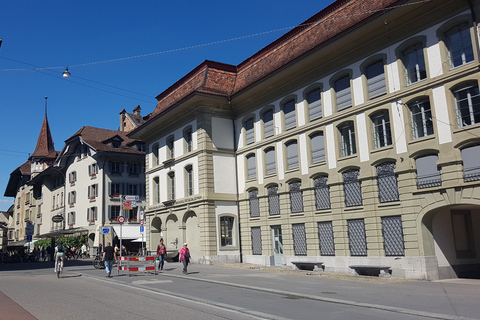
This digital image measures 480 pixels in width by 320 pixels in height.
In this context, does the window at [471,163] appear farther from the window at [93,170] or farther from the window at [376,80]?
the window at [93,170]

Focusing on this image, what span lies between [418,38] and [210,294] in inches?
543

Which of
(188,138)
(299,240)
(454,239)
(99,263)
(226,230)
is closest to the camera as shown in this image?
(454,239)

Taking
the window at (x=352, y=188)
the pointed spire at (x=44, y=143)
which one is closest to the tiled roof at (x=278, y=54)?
the window at (x=352, y=188)

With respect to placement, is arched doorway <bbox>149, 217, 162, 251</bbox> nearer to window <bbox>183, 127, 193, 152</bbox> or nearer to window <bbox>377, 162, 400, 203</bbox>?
window <bbox>183, 127, 193, 152</bbox>

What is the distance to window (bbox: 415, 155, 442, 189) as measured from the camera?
61.2 ft

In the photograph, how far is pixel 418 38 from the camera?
19594mm

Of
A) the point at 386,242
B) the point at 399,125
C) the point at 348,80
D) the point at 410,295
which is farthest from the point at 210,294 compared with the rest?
the point at 348,80

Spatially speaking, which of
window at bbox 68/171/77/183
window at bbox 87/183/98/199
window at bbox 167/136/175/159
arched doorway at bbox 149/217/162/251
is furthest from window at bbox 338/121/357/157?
window at bbox 68/171/77/183

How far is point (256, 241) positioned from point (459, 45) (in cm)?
1639

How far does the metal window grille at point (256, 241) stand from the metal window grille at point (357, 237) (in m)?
7.50

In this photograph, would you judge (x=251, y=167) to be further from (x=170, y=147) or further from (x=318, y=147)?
(x=170, y=147)

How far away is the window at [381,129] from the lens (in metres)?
21.0

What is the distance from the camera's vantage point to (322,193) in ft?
78.9

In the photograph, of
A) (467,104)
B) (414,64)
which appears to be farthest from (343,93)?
(467,104)
